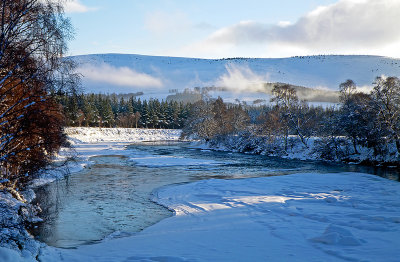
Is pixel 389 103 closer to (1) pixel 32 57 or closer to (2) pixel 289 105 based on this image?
(2) pixel 289 105

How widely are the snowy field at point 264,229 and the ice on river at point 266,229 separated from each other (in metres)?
0.02

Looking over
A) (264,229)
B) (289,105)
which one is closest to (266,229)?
(264,229)

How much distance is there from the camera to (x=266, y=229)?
28.6 ft

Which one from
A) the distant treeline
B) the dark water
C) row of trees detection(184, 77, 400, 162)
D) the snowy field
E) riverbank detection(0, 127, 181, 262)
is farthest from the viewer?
the distant treeline

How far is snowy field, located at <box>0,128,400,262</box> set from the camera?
6.77 metres

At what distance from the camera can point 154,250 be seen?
23.7 feet

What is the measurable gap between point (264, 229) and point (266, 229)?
60mm

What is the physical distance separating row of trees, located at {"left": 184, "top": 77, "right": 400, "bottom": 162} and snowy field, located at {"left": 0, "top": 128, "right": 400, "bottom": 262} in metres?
15.8

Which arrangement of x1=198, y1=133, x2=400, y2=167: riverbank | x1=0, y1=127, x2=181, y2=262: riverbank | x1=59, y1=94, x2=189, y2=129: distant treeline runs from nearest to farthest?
x1=0, y1=127, x2=181, y2=262: riverbank, x1=198, y1=133, x2=400, y2=167: riverbank, x1=59, y1=94, x2=189, y2=129: distant treeline

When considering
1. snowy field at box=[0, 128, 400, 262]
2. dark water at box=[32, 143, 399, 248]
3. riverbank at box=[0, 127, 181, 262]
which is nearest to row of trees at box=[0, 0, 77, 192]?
riverbank at box=[0, 127, 181, 262]

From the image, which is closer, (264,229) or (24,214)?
(264,229)

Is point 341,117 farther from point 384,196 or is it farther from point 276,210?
point 276,210

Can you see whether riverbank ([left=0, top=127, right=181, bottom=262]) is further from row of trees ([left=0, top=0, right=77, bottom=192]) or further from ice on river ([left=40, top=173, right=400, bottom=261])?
row of trees ([left=0, top=0, right=77, bottom=192])

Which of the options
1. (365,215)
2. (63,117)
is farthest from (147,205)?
(365,215)
